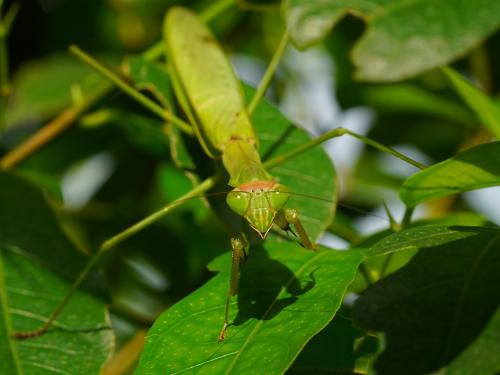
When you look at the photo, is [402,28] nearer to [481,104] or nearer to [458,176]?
[481,104]

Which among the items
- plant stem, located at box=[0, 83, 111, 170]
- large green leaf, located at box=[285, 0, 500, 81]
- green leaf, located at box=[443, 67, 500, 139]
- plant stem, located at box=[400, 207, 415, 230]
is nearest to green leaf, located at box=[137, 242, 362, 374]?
plant stem, located at box=[400, 207, 415, 230]

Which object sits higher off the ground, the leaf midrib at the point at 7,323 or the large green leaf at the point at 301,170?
the large green leaf at the point at 301,170

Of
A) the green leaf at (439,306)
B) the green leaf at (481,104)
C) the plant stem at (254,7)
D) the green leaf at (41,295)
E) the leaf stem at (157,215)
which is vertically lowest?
the green leaf at (41,295)

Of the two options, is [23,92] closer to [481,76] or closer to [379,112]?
[379,112]

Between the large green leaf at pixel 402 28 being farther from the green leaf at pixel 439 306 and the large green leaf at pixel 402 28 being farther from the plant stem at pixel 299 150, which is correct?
the green leaf at pixel 439 306

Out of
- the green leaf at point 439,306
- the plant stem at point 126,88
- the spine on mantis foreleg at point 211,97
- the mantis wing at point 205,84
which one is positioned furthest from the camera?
the plant stem at point 126,88

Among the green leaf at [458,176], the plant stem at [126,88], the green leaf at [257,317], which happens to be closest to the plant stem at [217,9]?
the plant stem at [126,88]

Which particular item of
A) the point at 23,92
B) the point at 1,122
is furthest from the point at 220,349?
the point at 23,92
